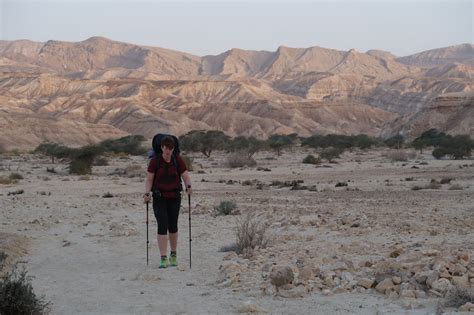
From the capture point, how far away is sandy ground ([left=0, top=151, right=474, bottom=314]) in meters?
7.01

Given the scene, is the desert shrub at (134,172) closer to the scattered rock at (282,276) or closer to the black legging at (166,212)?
the black legging at (166,212)

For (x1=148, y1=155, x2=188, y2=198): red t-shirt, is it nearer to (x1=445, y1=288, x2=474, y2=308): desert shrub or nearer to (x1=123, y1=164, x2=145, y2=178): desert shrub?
(x1=445, y1=288, x2=474, y2=308): desert shrub

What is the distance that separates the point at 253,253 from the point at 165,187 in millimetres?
1732

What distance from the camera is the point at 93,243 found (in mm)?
11898

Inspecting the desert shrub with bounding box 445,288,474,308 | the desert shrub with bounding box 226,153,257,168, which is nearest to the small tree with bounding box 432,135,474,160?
the desert shrub with bounding box 226,153,257,168

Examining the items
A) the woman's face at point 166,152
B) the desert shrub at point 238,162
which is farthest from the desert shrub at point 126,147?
the woman's face at point 166,152

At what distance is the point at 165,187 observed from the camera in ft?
29.5

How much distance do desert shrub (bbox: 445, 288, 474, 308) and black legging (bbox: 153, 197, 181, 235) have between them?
13.4ft

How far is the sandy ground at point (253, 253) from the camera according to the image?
7012 mm

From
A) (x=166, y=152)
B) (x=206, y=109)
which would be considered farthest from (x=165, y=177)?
(x=206, y=109)

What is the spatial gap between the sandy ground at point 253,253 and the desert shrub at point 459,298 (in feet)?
0.38

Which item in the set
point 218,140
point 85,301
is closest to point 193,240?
point 85,301

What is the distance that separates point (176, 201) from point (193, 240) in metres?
2.90

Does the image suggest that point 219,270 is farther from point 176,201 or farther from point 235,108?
point 235,108
